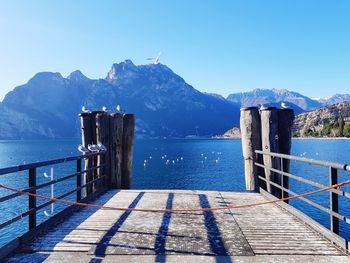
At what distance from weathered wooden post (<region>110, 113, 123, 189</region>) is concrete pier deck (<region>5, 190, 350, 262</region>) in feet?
12.1

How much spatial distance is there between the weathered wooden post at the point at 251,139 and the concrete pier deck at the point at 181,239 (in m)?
2.74

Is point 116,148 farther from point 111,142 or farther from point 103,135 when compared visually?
point 103,135

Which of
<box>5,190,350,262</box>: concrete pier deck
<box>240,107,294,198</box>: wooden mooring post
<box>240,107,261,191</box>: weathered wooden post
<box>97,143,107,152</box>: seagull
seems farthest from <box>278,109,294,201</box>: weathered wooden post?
<box>97,143,107,152</box>: seagull

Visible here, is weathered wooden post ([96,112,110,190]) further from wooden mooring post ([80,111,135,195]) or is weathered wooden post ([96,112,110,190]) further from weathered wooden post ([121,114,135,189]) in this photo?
weathered wooden post ([121,114,135,189])

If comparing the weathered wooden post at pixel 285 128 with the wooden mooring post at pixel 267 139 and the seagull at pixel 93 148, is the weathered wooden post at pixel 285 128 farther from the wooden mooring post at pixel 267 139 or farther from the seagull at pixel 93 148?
the seagull at pixel 93 148

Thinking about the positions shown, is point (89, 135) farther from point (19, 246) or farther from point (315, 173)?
point (315, 173)

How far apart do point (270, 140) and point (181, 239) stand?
6.12m

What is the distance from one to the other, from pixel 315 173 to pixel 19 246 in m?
47.6

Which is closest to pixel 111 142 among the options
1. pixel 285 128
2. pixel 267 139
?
pixel 267 139

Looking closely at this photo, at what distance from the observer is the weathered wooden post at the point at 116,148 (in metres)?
12.7

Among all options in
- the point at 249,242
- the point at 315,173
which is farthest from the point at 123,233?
the point at 315,173

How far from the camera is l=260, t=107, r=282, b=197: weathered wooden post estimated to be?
11008mm

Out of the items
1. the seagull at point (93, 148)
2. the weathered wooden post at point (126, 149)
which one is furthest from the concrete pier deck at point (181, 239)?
the weathered wooden post at point (126, 149)

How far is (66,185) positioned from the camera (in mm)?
38844
